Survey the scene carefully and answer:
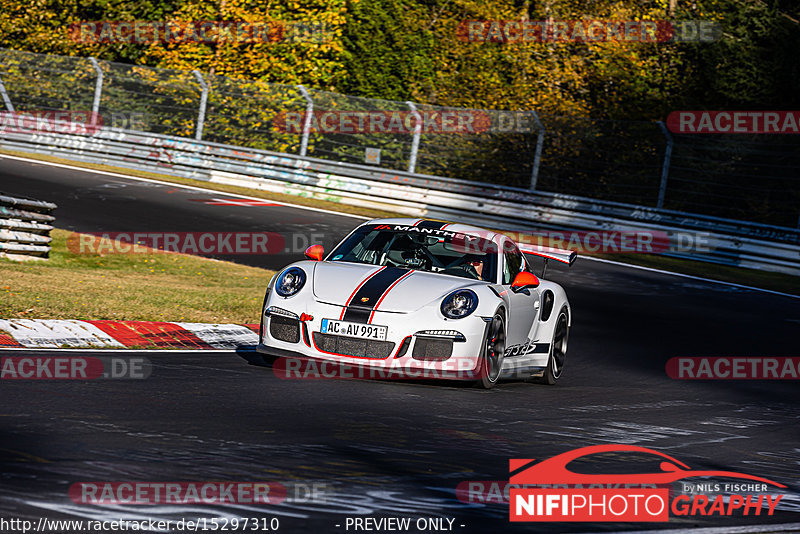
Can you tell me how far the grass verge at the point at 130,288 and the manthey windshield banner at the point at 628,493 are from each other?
5460 mm

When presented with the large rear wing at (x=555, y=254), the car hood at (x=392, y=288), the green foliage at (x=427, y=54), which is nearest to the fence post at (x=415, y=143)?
the green foliage at (x=427, y=54)

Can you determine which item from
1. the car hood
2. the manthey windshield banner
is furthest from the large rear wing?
the manthey windshield banner

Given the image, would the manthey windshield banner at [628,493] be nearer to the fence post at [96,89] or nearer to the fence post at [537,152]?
the fence post at [537,152]

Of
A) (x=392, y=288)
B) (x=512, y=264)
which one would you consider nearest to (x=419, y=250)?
(x=512, y=264)

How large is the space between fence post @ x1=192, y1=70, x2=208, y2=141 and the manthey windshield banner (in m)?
21.0

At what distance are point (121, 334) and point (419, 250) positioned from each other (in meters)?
2.63

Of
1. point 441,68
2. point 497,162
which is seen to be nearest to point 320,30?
point 441,68

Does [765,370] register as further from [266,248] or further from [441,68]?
[441,68]

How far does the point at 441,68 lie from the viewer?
128 ft

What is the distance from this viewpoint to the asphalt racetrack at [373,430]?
4.75 m

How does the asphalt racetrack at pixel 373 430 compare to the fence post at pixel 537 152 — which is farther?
the fence post at pixel 537 152

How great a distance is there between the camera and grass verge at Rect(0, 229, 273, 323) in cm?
1030

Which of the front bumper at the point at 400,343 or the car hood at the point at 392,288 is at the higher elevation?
the car hood at the point at 392,288

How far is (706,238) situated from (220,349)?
13.5 meters
